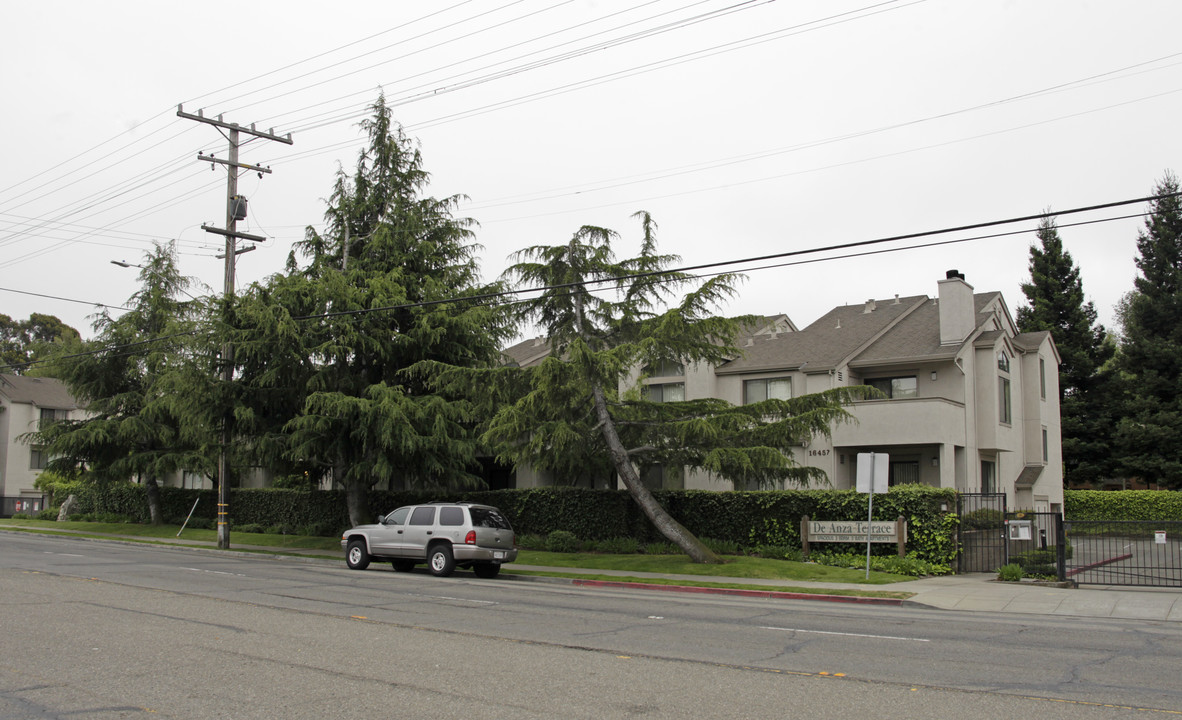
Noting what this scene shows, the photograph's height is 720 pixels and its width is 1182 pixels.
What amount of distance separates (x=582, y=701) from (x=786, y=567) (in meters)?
15.1

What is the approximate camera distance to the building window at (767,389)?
104 ft

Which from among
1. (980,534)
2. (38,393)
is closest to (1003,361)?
(980,534)

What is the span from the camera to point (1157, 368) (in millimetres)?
47125

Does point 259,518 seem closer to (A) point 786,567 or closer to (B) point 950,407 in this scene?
(A) point 786,567

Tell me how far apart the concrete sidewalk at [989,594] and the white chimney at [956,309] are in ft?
31.9

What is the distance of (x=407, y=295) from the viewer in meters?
30.1

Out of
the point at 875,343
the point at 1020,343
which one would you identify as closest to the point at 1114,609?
the point at 875,343

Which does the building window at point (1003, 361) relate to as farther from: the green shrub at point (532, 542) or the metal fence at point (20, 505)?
the metal fence at point (20, 505)

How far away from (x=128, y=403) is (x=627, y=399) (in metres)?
28.5

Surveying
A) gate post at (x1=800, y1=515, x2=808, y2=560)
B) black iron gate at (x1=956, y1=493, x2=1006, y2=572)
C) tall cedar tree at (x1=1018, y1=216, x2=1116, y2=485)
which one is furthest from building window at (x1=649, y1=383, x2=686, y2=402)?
tall cedar tree at (x1=1018, y1=216, x2=1116, y2=485)

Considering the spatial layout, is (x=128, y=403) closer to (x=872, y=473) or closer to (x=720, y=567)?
(x=720, y=567)

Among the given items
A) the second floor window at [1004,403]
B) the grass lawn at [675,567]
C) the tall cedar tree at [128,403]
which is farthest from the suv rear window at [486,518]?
the tall cedar tree at [128,403]

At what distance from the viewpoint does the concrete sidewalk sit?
52.9ft

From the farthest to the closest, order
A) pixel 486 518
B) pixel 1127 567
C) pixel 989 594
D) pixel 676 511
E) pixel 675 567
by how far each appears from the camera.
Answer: pixel 676 511
pixel 675 567
pixel 1127 567
pixel 486 518
pixel 989 594
